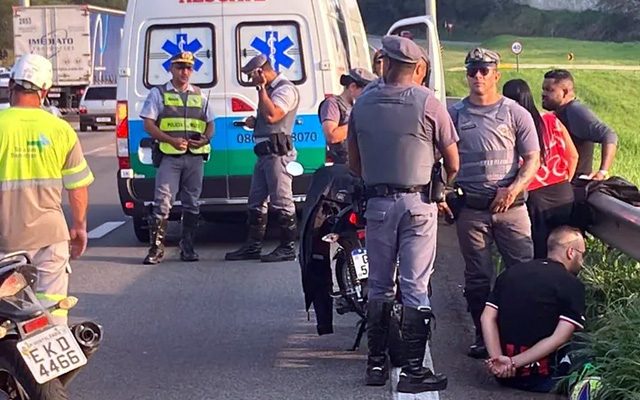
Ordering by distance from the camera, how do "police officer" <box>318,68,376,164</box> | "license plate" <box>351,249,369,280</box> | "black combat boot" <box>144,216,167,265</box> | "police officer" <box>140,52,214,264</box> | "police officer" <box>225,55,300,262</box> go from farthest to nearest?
"black combat boot" <box>144,216,167,265</box> < "police officer" <box>140,52,214,264</box> < "police officer" <box>225,55,300,262</box> < "police officer" <box>318,68,376,164</box> < "license plate" <box>351,249,369,280</box>

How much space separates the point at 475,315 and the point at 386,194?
4.05ft

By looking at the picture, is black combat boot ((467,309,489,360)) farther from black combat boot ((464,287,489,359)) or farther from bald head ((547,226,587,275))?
bald head ((547,226,587,275))

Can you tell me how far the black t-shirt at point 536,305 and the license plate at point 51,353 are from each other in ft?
7.76

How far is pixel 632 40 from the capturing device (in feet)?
247

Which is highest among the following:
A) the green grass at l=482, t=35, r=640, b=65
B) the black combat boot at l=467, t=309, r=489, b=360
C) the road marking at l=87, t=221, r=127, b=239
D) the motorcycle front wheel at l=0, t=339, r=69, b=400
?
the green grass at l=482, t=35, r=640, b=65

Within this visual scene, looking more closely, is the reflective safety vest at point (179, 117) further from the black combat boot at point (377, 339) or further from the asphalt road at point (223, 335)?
the black combat boot at point (377, 339)

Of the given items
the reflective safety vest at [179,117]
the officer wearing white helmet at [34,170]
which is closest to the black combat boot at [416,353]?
the officer wearing white helmet at [34,170]

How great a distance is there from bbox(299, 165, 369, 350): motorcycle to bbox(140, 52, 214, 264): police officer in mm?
3302

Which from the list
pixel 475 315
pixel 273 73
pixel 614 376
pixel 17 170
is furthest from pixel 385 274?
pixel 273 73

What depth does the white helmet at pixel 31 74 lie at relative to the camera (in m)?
5.82

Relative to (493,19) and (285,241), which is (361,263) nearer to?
(285,241)

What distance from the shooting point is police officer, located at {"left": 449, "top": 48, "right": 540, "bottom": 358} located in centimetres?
688

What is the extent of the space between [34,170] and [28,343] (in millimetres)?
1097

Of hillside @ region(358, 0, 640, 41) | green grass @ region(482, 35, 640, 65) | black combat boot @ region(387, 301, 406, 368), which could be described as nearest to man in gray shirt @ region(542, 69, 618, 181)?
black combat boot @ region(387, 301, 406, 368)
